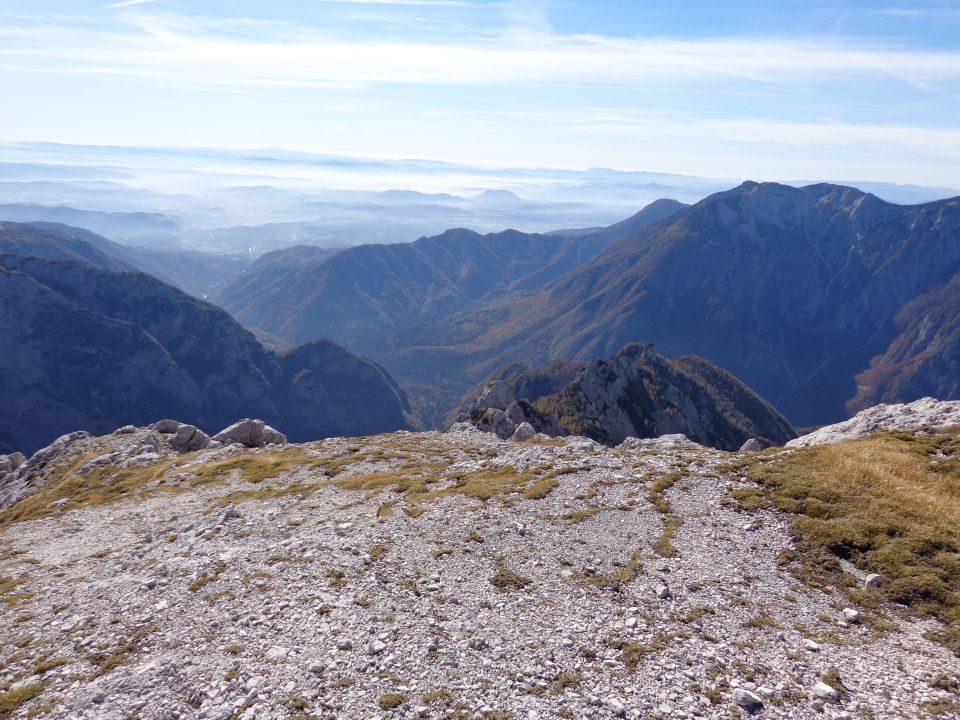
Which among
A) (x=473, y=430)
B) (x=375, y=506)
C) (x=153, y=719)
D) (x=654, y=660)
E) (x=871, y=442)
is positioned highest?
(x=871, y=442)

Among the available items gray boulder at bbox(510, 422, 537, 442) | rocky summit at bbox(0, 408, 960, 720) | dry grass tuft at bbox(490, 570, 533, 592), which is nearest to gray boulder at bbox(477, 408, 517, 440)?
gray boulder at bbox(510, 422, 537, 442)

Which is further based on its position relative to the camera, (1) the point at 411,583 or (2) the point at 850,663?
(1) the point at 411,583

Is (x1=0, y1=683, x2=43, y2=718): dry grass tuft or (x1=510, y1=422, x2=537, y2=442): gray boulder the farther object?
(x1=510, y1=422, x2=537, y2=442): gray boulder

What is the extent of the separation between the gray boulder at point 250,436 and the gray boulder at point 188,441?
2.16m

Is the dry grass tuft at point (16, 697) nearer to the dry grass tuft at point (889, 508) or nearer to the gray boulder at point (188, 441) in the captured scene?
the dry grass tuft at point (889, 508)

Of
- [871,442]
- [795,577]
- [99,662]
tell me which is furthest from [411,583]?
[871,442]

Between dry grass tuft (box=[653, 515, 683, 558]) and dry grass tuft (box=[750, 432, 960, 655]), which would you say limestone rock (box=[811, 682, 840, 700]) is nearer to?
dry grass tuft (box=[750, 432, 960, 655])

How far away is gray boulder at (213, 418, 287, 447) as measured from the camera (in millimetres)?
83188

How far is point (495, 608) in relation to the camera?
2542cm

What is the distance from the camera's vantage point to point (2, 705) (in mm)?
21078

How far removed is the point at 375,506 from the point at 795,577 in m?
28.1

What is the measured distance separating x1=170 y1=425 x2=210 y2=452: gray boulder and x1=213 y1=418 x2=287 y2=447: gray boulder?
7.07 ft

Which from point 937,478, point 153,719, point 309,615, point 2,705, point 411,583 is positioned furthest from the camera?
point 937,478

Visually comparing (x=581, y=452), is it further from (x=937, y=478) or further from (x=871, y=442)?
(x=937, y=478)
